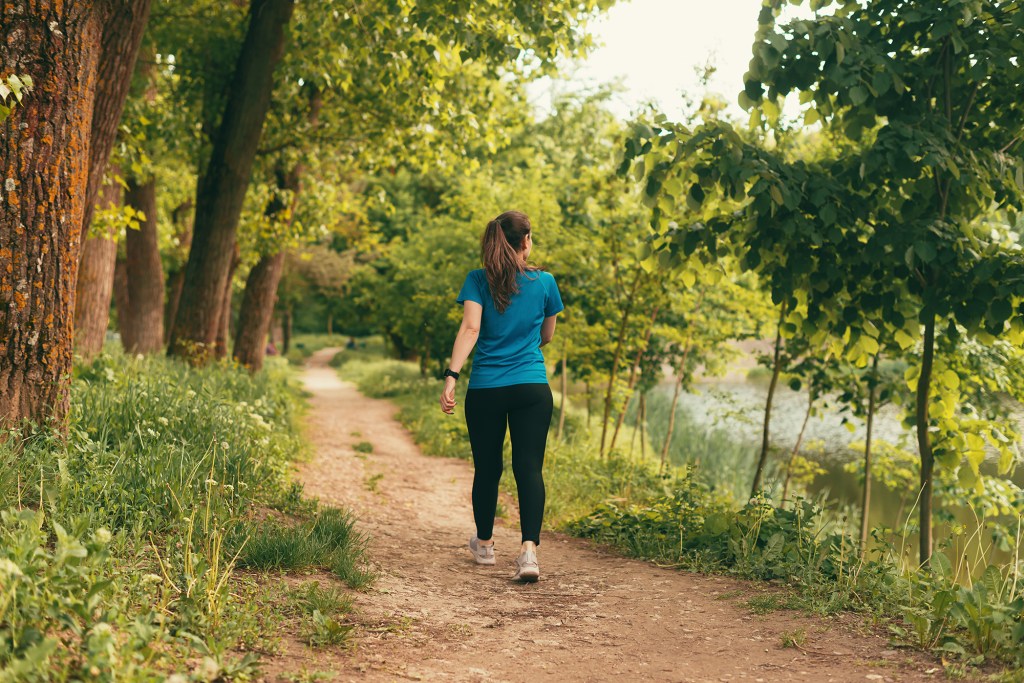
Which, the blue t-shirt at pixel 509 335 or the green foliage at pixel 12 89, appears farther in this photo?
the blue t-shirt at pixel 509 335

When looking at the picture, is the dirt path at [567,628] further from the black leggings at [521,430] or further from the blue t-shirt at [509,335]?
the blue t-shirt at [509,335]

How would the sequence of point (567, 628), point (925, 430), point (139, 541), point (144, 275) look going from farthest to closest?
point (144, 275) < point (925, 430) < point (567, 628) < point (139, 541)

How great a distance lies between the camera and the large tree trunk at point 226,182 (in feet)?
32.8

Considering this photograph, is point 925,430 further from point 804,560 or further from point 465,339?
point 465,339

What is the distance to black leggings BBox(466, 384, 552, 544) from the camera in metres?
4.80

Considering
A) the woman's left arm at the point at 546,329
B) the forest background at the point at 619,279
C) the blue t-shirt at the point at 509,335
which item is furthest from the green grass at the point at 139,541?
the woman's left arm at the point at 546,329

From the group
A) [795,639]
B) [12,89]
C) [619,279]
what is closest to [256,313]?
[619,279]

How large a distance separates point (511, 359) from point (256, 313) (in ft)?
35.0

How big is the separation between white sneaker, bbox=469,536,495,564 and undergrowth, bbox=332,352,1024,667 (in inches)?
41.6

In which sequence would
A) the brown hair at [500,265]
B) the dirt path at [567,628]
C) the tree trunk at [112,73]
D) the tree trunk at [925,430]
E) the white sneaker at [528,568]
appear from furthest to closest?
the tree trunk at [112,73] < the tree trunk at [925,430] < the white sneaker at [528,568] < the brown hair at [500,265] < the dirt path at [567,628]

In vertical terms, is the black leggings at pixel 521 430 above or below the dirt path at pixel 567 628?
above

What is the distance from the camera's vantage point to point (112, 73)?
604 cm

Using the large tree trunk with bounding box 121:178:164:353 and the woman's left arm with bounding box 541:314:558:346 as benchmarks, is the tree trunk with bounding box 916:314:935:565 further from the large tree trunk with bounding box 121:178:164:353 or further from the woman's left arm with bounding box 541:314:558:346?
the large tree trunk with bounding box 121:178:164:353

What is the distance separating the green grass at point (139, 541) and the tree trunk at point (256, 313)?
792 cm
